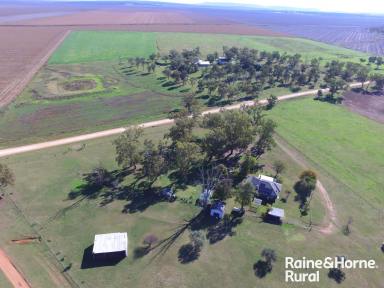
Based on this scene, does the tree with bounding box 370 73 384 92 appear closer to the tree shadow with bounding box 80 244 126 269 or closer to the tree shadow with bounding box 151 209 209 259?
the tree shadow with bounding box 151 209 209 259

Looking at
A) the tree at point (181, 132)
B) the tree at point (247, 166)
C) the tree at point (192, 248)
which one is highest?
the tree at point (181, 132)

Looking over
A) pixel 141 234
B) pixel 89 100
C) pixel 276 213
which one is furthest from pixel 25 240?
pixel 89 100

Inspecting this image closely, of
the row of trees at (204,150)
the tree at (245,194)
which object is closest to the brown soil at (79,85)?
the row of trees at (204,150)

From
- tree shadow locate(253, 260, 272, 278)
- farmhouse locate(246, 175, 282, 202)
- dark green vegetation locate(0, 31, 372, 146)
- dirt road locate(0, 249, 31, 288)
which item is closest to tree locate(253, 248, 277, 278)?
tree shadow locate(253, 260, 272, 278)

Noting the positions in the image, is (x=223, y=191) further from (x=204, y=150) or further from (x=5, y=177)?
(x=5, y=177)

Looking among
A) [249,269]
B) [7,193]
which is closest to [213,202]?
[249,269]

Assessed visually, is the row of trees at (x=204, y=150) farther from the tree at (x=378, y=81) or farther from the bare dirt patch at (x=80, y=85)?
the tree at (x=378, y=81)
